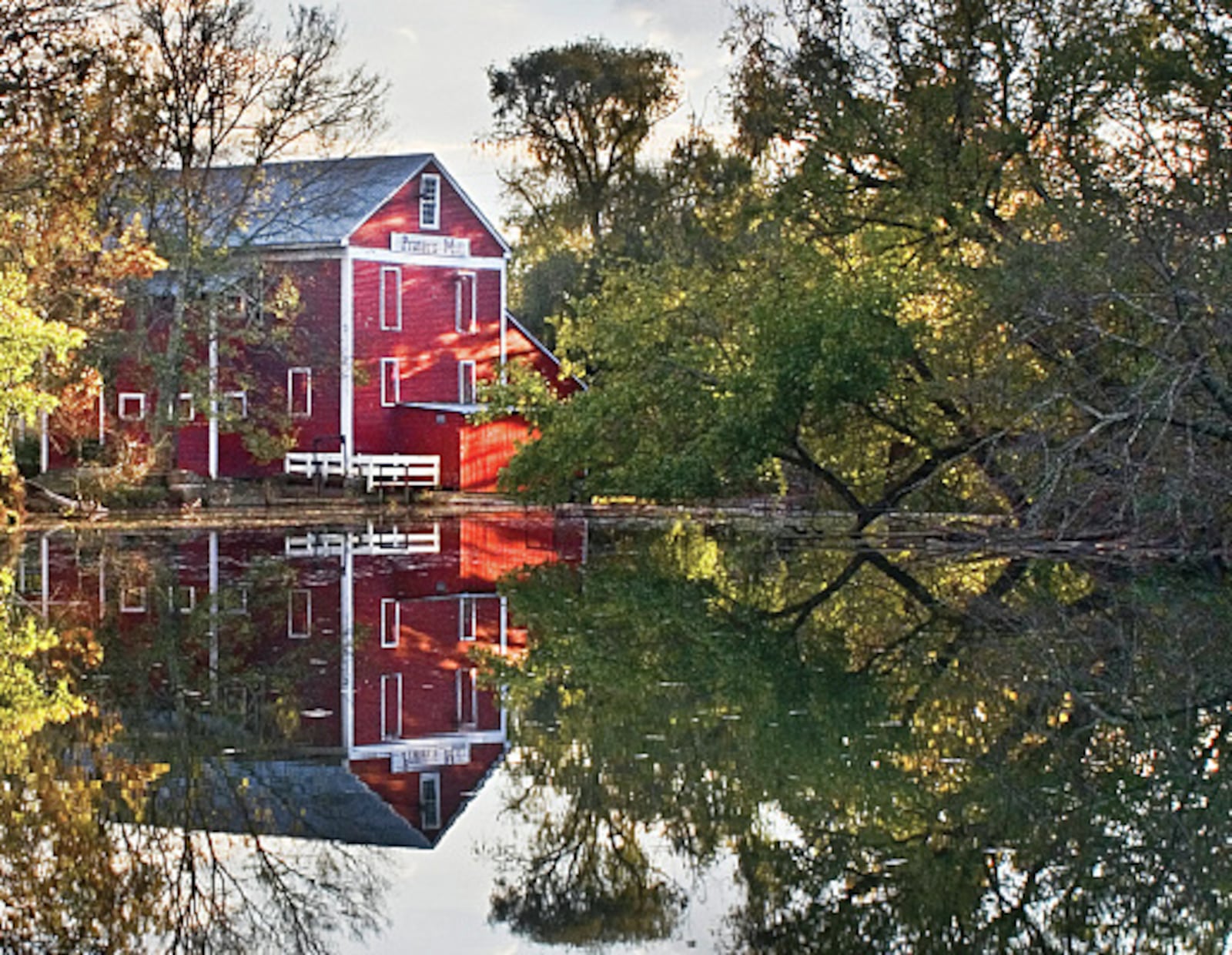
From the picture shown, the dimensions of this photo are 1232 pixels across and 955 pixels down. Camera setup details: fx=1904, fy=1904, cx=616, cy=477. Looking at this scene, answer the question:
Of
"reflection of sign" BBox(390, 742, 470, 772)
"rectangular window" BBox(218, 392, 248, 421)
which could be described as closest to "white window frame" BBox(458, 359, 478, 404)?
"rectangular window" BBox(218, 392, 248, 421)

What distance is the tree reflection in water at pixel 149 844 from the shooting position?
5785mm

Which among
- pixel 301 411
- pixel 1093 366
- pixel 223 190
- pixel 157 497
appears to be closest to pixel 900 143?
pixel 1093 366

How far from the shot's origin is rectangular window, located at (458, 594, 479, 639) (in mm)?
14867

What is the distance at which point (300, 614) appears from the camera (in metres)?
16.6

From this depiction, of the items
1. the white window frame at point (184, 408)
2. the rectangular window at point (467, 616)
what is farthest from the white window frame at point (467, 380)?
the rectangular window at point (467, 616)

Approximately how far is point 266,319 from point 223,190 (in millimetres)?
6552

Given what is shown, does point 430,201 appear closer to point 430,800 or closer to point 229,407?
point 229,407

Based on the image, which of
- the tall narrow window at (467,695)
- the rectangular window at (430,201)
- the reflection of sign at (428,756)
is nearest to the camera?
the reflection of sign at (428,756)

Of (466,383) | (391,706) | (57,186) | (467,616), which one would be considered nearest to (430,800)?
(391,706)

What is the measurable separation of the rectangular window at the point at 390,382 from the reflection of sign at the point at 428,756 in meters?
44.2

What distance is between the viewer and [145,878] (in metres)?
6.36

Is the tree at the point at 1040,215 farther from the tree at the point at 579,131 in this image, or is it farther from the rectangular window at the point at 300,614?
the tree at the point at 579,131

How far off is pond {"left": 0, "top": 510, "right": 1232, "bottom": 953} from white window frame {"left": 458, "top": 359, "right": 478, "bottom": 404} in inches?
1477

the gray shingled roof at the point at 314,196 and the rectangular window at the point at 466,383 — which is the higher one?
the gray shingled roof at the point at 314,196
